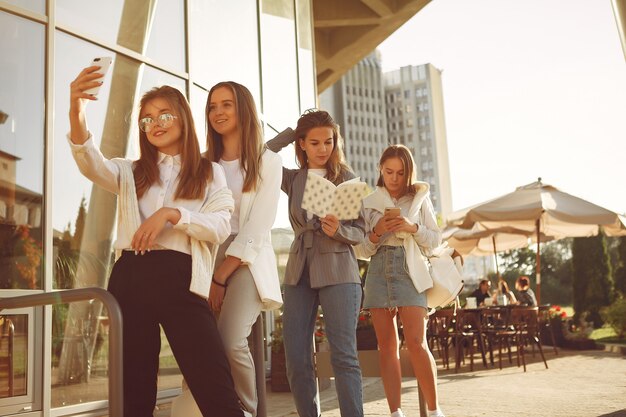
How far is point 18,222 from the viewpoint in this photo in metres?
5.12

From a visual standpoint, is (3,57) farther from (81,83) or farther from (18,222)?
(81,83)

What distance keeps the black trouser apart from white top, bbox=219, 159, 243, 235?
62cm

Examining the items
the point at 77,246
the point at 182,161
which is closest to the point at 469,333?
the point at 77,246

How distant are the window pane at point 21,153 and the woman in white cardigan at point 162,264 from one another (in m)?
2.67

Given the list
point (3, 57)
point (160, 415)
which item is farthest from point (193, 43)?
point (160, 415)

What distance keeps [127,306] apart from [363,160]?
138 m

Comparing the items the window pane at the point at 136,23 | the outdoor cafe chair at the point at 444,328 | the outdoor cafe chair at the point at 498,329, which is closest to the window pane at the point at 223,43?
the window pane at the point at 136,23

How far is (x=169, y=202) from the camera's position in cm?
276

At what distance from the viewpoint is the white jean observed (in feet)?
9.20

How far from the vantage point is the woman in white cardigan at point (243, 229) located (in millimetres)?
2852

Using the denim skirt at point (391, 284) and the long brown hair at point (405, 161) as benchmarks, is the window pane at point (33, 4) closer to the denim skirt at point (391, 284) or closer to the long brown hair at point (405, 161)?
the long brown hair at point (405, 161)

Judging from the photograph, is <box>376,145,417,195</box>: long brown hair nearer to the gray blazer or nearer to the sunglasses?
the gray blazer

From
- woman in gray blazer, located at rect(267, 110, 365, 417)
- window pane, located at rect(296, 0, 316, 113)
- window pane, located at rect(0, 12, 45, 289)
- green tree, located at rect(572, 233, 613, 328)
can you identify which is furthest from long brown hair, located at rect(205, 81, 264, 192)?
green tree, located at rect(572, 233, 613, 328)

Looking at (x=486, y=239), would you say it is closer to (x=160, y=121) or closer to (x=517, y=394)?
(x=517, y=394)
